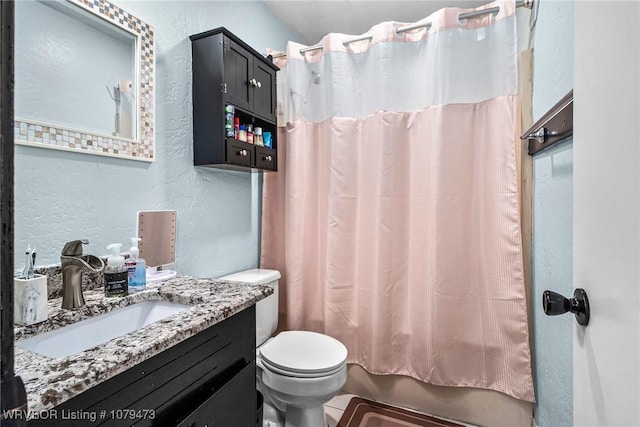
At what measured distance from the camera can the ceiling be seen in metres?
1.96

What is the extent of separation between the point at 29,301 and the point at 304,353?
106 cm

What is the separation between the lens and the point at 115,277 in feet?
3.34

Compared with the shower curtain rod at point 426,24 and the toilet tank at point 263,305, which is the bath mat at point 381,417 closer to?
the toilet tank at point 263,305

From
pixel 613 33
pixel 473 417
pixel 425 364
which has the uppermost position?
pixel 613 33

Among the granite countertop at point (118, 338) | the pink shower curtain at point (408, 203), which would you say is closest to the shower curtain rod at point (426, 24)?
the pink shower curtain at point (408, 203)

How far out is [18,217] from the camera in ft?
2.95

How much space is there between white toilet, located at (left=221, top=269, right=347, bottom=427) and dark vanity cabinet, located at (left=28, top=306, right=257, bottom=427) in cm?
29

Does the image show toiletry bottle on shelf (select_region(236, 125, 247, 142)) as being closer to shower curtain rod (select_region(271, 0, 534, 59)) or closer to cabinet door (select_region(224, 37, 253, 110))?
cabinet door (select_region(224, 37, 253, 110))

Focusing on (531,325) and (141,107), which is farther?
(531,325)

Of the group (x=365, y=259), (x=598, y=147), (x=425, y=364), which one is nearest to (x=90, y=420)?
(x=598, y=147)

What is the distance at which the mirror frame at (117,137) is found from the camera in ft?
3.07

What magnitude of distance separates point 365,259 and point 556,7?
4.50 ft

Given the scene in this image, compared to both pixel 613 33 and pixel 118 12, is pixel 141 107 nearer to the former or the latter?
pixel 118 12

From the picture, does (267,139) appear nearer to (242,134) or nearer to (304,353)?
(242,134)
